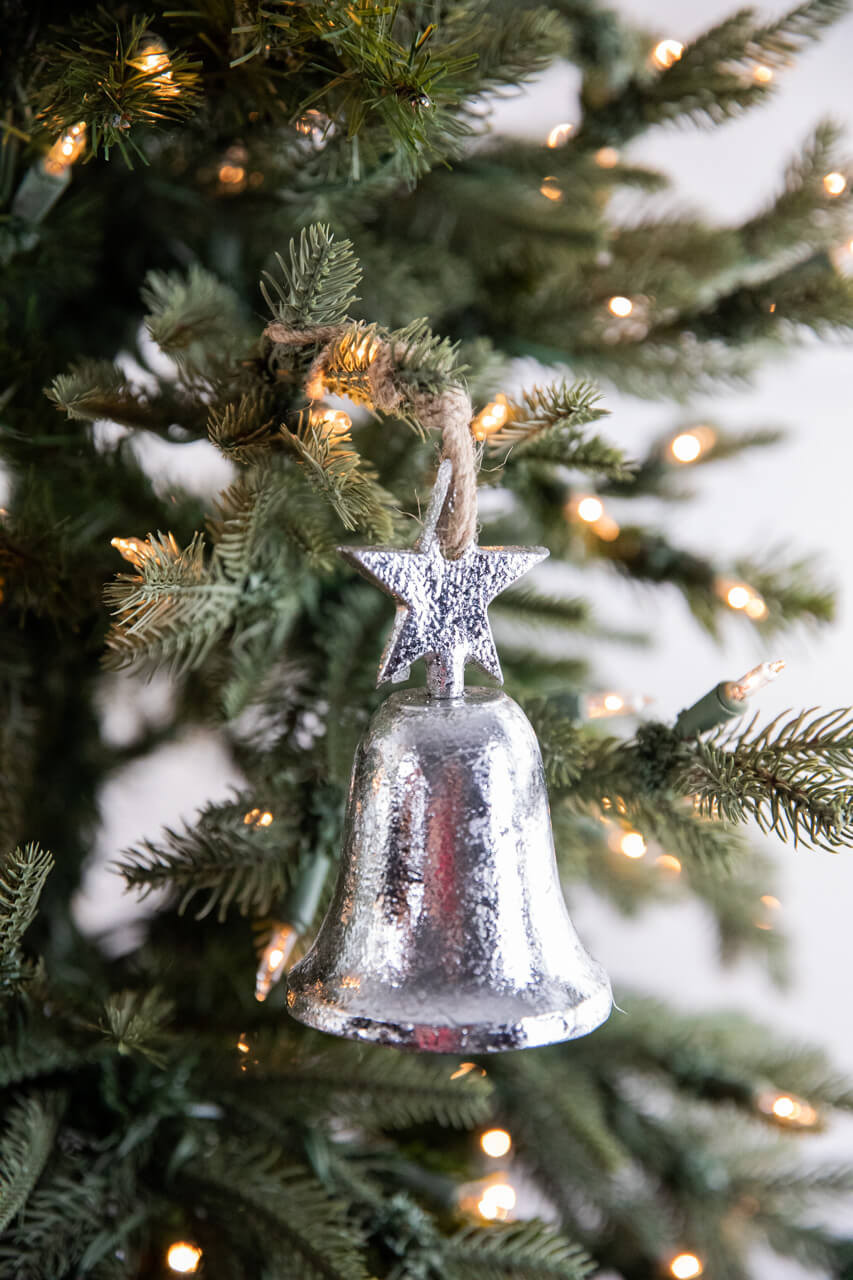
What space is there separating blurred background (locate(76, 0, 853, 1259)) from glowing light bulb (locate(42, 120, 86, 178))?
0.56 meters

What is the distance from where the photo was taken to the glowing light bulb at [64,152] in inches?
17.7

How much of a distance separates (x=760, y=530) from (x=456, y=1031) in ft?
2.81

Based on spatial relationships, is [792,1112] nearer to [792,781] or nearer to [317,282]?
[792,781]

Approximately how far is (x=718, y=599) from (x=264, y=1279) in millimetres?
454

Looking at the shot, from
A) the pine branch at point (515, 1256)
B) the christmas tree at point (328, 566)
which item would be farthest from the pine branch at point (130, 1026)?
the pine branch at point (515, 1256)

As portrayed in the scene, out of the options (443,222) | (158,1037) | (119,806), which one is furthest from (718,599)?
(119,806)

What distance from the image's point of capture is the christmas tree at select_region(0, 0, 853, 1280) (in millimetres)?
404

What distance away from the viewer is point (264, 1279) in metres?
0.51

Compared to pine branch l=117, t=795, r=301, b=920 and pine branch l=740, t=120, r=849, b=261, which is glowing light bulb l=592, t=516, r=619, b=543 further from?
pine branch l=117, t=795, r=301, b=920

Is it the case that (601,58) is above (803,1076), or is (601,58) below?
above

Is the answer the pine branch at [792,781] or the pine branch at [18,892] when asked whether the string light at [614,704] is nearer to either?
the pine branch at [792,781]

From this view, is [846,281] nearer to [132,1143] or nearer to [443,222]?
[443,222]

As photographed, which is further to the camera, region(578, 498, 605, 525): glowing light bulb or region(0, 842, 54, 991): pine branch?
region(578, 498, 605, 525): glowing light bulb

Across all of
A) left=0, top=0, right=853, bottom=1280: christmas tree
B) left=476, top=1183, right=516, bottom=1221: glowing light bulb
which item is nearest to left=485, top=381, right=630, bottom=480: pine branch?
left=0, top=0, right=853, bottom=1280: christmas tree
